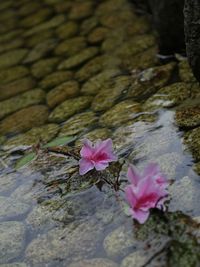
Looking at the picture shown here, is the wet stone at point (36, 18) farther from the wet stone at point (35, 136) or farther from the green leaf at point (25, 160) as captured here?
the green leaf at point (25, 160)

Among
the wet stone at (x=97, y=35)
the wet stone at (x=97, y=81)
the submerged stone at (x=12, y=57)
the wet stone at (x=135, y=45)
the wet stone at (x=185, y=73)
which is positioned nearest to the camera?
the wet stone at (x=185, y=73)

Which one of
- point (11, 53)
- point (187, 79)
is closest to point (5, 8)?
point (11, 53)

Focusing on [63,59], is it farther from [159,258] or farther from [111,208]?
[159,258]

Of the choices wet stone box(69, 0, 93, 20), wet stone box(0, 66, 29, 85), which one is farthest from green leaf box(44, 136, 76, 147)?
wet stone box(69, 0, 93, 20)

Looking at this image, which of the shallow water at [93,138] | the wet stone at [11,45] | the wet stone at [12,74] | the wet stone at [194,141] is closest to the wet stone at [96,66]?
the shallow water at [93,138]

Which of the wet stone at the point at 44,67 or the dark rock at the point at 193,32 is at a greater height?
the dark rock at the point at 193,32

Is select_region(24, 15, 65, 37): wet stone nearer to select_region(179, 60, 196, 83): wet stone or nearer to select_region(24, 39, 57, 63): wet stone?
select_region(24, 39, 57, 63): wet stone

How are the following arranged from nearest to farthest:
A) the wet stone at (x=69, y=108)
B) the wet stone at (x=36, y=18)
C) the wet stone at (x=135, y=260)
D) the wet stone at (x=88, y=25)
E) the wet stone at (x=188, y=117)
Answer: the wet stone at (x=135, y=260), the wet stone at (x=188, y=117), the wet stone at (x=69, y=108), the wet stone at (x=88, y=25), the wet stone at (x=36, y=18)

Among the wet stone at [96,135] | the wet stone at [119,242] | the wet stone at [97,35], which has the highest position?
the wet stone at [97,35]
